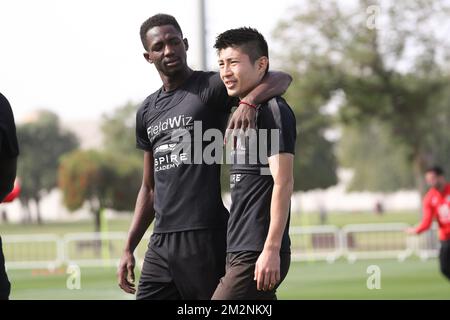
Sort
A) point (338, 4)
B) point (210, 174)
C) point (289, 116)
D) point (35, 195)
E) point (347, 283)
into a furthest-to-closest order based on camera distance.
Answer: point (35, 195) < point (338, 4) < point (347, 283) < point (210, 174) < point (289, 116)

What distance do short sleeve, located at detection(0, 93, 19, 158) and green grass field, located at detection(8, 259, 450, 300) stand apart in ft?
36.3

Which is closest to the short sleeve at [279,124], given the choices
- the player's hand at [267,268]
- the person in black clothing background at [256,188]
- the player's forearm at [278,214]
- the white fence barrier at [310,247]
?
the person in black clothing background at [256,188]

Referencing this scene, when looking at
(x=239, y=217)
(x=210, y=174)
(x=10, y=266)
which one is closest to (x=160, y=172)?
(x=210, y=174)

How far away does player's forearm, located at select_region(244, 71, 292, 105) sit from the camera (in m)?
6.46

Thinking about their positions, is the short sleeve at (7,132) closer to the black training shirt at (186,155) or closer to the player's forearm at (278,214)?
the player's forearm at (278,214)

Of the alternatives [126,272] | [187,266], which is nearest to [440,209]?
[126,272]

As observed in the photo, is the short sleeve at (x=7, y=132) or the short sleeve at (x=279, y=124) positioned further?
the short sleeve at (x=279, y=124)

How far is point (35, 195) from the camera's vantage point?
8612 cm

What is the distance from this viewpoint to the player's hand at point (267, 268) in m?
A: 6.13

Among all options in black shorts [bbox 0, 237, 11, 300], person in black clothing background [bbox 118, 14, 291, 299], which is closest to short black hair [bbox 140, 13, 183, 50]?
person in black clothing background [bbox 118, 14, 291, 299]

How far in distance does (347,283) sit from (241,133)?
564 inches

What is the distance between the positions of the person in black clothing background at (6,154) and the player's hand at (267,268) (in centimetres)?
140

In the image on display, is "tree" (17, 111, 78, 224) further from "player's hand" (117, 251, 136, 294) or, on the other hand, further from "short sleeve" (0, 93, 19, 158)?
"short sleeve" (0, 93, 19, 158)

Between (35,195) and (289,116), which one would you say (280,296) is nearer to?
(289,116)
